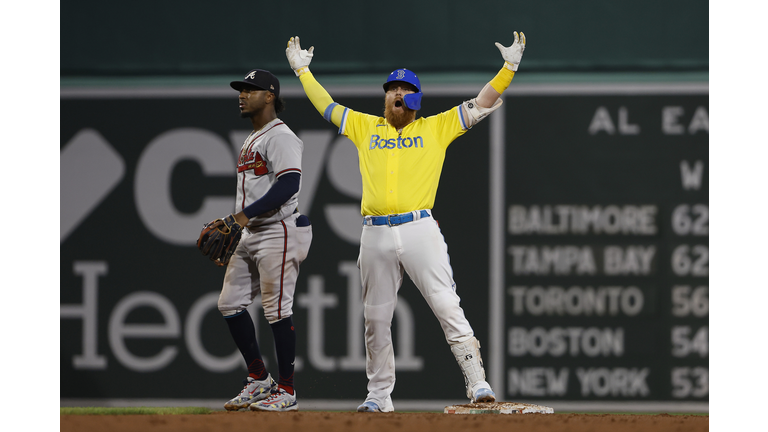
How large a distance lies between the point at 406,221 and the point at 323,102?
0.85 metres

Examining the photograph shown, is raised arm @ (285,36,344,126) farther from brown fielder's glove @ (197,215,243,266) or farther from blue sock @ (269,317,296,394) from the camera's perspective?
blue sock @ (269,317,296,394)

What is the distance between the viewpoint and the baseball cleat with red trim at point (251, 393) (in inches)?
153

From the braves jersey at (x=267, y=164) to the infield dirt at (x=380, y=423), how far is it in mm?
1089

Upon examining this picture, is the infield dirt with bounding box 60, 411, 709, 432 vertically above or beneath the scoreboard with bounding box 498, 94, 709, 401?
beneath

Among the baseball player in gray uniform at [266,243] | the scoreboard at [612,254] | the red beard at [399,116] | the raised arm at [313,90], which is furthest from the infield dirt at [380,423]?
the scoreboard at [612,254]

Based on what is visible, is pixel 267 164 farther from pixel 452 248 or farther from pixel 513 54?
pixel 452 248

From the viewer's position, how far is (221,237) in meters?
3.73

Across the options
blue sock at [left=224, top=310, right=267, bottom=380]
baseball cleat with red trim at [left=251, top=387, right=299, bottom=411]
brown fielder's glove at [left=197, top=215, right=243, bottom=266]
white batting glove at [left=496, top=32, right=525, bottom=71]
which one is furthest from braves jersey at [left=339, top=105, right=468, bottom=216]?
baseball cleat with red trim at [left=251, top=387, right=299, bottom=411]

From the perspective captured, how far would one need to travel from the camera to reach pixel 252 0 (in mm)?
5594

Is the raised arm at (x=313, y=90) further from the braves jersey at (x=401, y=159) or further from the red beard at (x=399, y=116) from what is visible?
the red beard at (x=399, y=116)

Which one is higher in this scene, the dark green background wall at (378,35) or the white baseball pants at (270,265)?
the dark green background wall at (378,35)

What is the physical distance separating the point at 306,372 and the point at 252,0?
2.85m

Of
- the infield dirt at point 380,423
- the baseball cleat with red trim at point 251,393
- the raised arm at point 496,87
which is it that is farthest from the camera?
the baseball cleat with red trim at point 251,393

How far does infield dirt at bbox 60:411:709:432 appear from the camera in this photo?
3012 millimetres
